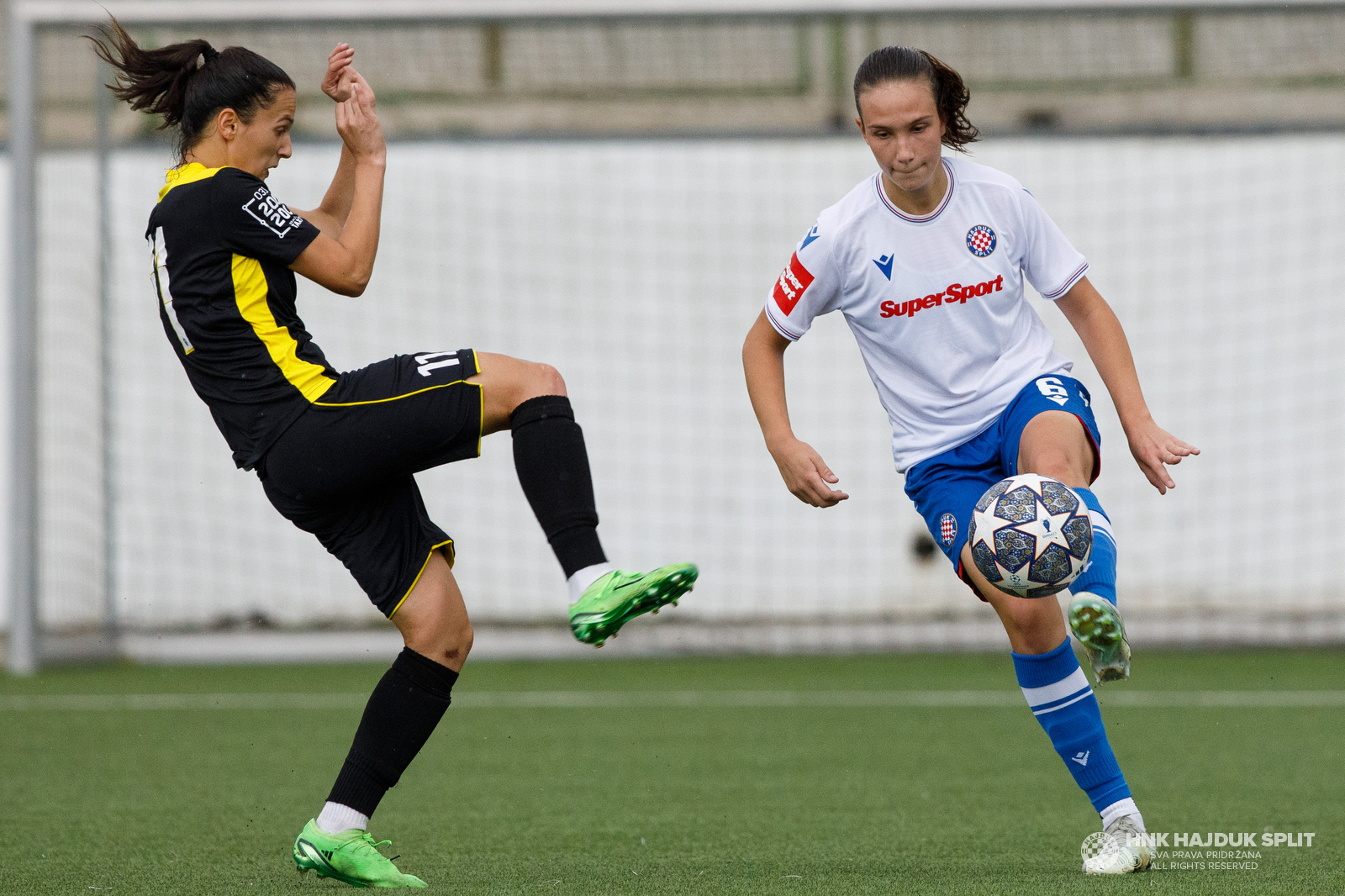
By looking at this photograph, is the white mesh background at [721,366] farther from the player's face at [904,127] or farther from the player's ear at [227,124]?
the player's ear at [227,124]

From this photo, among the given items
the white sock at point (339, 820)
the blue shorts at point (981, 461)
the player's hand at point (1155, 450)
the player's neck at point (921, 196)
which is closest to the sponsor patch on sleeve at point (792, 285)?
the player's neck at point (921, 196)

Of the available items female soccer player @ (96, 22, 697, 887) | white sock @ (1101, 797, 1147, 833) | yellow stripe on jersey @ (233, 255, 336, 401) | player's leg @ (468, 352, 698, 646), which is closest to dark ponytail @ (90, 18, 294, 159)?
female soccer player @ (96, 22, 697, 887)

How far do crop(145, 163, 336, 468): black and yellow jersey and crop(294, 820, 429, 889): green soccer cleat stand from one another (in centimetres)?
88

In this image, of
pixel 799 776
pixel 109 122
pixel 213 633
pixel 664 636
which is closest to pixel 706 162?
pixel 664 636

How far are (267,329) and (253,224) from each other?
8.9 inches

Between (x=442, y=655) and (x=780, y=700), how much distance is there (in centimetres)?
385

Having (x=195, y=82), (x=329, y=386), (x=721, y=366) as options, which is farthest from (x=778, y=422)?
(x=721, y=366)

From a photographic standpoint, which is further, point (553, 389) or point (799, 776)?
point (799, 776)

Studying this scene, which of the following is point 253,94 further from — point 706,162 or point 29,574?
point 706,162

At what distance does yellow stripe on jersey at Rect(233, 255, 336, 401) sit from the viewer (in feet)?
10.7

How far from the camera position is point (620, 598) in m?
2.98

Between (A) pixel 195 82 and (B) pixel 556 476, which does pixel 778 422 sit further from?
(A) pixel 195 82

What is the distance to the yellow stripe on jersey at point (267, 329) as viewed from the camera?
3.26m

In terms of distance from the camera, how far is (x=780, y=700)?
7.19 meters
